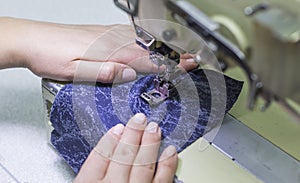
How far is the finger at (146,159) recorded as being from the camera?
2.66 ft

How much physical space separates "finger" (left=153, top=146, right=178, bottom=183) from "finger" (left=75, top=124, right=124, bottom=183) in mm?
84

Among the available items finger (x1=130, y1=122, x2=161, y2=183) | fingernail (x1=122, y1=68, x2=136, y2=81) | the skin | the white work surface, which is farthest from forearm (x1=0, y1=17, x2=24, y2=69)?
finger (x1=130, y1=122, x2=161, y2=183)

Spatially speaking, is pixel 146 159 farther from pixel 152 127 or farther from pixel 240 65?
pixel 240 65

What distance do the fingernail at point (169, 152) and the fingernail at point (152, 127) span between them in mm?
39

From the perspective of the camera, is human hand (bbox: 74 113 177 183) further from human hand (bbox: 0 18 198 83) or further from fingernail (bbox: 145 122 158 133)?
human hand (bbox: 0 18 198 83)

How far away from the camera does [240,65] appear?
614mm

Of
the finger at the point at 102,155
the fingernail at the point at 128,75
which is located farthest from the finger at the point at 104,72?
the finger at the point at 102,155

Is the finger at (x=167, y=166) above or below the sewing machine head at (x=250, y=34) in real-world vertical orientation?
below

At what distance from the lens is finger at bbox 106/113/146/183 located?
0.82 metres

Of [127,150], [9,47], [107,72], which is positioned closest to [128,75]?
[107,72]

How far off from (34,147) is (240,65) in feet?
1.78

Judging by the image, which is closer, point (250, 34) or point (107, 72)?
point (250, 34)

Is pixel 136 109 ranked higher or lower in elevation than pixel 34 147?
higher

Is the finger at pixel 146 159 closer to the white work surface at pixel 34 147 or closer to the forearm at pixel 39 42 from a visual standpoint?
the white work surface at pixel 34 147
